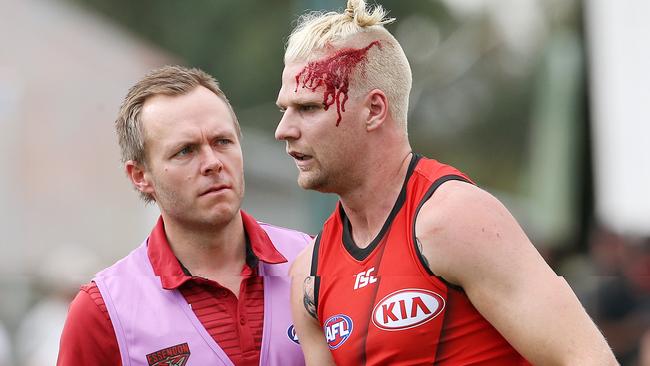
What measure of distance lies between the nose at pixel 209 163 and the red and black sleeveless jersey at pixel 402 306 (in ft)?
2.23

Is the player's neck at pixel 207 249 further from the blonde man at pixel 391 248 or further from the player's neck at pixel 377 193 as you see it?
the player's neck at pixel 377 193

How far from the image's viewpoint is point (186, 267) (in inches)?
206

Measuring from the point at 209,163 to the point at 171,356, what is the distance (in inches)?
32.8

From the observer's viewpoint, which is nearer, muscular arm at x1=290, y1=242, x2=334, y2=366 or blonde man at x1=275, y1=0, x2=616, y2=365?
blonde man at x1=275, y1=0, x2=616, y2=365

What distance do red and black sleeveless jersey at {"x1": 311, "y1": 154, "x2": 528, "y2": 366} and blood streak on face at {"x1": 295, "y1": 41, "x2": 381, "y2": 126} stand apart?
15.7 inches

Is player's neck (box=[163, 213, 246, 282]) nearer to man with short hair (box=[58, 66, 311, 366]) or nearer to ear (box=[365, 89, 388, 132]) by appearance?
man with short hair (box=[58, 66, 311, 366])

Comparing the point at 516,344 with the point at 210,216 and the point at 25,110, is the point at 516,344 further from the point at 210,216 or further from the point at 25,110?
the point at 25,110

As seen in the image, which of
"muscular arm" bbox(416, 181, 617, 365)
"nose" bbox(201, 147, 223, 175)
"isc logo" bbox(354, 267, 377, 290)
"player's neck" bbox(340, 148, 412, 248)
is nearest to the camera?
"muscular arm" bbox(416, 181, 617, 365)

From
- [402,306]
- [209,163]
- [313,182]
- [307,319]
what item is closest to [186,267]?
[209,163]

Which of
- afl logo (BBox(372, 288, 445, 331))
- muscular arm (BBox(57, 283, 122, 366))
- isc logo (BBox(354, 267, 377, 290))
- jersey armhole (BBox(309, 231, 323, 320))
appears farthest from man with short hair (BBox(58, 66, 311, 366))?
afl logo (BBox(372, 288, 445, 331))

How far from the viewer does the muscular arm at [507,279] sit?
13.7 ft

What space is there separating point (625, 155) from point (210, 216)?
8543mm

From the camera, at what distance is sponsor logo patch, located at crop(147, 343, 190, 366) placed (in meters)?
4.99

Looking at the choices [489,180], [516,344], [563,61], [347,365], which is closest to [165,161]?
[347,365]
